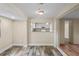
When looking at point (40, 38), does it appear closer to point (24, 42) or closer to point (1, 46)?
point (24, 42)

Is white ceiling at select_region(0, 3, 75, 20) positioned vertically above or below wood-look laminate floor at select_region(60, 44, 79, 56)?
above

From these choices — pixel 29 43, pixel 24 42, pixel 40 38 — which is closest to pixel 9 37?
pixel 24 42

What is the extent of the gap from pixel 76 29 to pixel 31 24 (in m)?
2.72

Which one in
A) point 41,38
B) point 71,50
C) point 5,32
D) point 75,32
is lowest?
point 71,50

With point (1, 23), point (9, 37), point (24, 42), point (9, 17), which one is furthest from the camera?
point (24, 42)

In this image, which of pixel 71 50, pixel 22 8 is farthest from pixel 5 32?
pixel 71 50

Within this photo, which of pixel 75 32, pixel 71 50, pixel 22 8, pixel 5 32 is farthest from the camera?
pixel 75 32

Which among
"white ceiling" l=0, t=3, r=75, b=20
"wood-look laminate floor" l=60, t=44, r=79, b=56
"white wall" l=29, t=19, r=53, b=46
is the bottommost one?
"wood-look laminate floor" l=60, t=44, r=79, b=56

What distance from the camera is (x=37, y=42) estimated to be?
6.16 meters

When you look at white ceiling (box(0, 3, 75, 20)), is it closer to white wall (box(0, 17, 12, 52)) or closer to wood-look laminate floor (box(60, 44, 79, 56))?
white wall (box(0, 17, 12, 52))

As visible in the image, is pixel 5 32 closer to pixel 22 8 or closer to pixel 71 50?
pixel 22 8

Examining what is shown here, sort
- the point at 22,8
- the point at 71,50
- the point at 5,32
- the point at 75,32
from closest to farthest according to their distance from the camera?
1. the point at 22,8
2. the point at 71,50
3. the point at 5,32
4. the point at 75,32

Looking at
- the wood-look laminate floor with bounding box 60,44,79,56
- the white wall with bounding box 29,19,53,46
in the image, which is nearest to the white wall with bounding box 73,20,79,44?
the white wall with bounding box 29,19,53,46

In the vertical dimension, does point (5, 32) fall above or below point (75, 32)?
above
